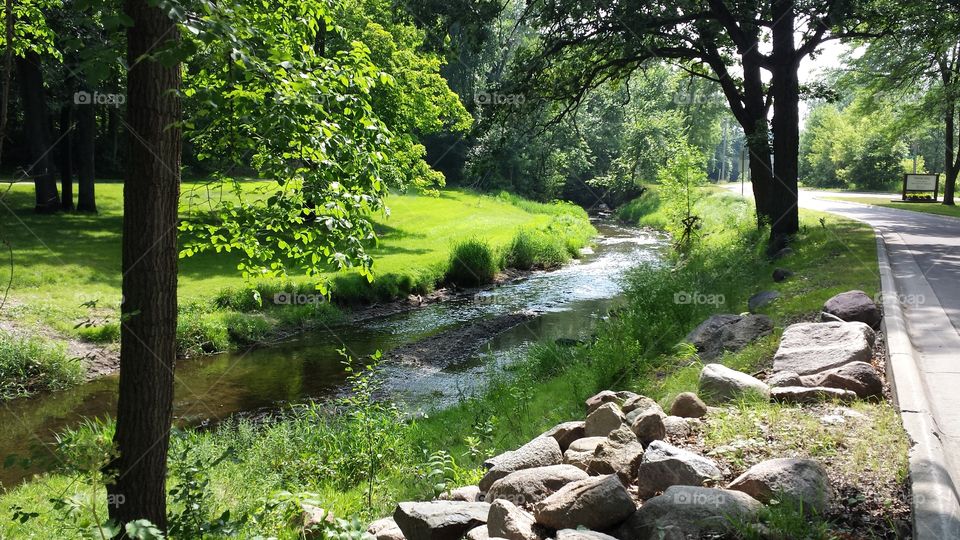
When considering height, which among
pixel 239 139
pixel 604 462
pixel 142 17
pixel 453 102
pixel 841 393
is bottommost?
pixel 604 462

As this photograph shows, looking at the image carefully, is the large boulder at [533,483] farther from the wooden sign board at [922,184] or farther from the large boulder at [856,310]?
the wooden sign board at [922,184]

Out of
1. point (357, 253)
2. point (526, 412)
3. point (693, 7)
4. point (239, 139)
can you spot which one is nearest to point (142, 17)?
point (239, 139)

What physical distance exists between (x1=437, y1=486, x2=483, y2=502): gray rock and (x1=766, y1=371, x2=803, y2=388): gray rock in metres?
3.04

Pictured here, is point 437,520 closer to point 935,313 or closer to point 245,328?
point 935,313

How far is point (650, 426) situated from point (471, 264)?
1794 centimetres

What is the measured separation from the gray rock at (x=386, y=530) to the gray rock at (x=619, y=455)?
1.65 metres

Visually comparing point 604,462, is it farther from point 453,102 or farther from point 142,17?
point 453,102

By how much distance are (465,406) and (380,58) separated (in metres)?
17.0

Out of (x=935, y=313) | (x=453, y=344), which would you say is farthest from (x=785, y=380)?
(x=453, y=344)

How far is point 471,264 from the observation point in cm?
2377

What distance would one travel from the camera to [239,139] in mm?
5395

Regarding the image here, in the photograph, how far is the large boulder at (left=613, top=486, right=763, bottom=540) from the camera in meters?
4.21

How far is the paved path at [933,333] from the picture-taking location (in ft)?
16.6

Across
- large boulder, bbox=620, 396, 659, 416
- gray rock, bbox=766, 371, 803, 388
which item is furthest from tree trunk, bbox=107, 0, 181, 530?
gray rock, bbox=766, 371, 803, 388
